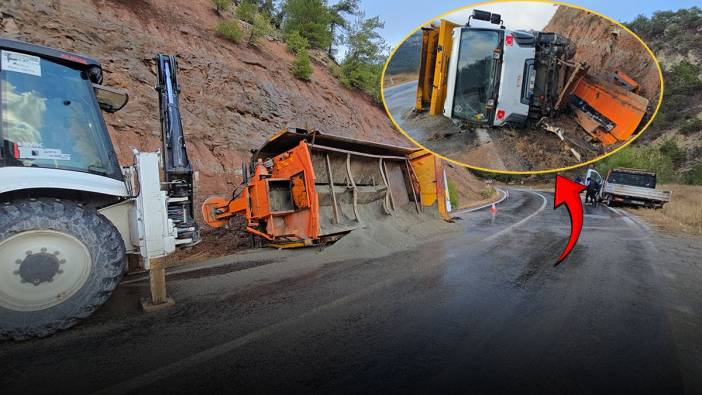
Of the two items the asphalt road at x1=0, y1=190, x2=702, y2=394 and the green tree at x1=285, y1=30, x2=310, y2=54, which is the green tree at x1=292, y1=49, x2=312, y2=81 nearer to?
the green tree at x1=285, y1=30, x2=310, y2=54

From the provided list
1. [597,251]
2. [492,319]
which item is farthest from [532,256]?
[492,319]

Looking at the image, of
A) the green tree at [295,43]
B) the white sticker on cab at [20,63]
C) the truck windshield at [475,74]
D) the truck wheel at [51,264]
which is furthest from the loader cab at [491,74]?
the green tree at [295,43]

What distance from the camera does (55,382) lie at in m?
2.18

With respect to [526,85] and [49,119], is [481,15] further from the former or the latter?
[49,119]

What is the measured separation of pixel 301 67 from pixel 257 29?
2378mm

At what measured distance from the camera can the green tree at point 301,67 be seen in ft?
55.9

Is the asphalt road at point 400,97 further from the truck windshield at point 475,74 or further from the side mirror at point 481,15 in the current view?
the side mirror at point 481,15

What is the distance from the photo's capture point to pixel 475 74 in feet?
8.02

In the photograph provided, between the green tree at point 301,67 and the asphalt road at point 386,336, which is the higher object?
the green tree at point 301,67

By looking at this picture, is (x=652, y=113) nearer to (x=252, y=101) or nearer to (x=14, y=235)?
(x=14, y=235)

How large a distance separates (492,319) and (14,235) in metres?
3.63

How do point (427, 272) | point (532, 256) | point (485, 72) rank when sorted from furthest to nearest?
1. point (532, 256)
2. point (427, 272)
3. point (485, 72)

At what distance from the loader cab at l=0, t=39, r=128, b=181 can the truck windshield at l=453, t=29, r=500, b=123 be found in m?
2.98

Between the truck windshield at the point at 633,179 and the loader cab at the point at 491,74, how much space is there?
1924 cm
